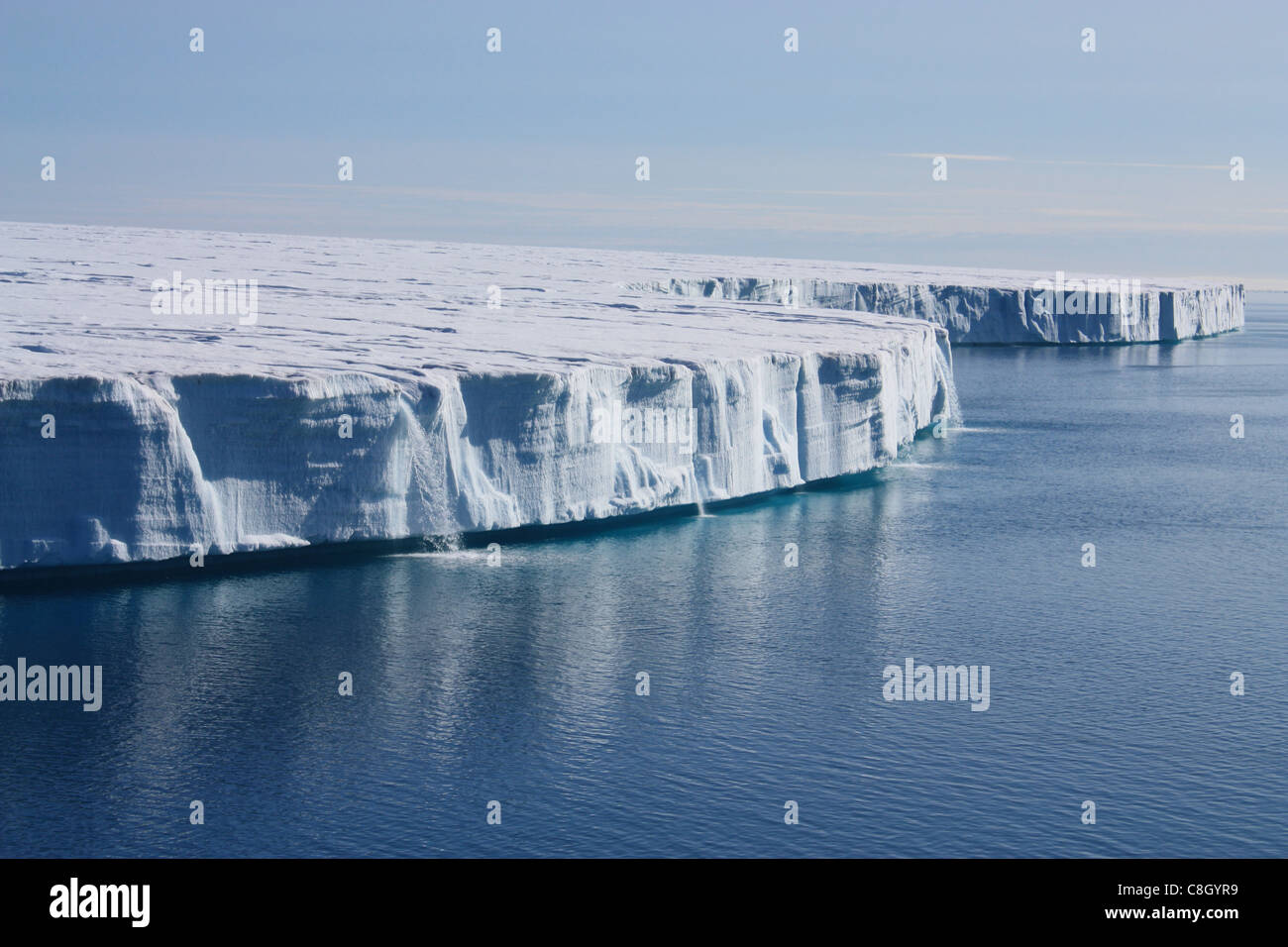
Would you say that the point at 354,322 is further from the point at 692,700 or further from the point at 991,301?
the point at 991,301

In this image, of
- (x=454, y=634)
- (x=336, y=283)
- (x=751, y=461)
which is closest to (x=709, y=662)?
(x=454, y=634)

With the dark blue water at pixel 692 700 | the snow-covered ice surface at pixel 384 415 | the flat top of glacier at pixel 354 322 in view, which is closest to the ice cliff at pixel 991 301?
the flat top of glacier at pixel 354 322

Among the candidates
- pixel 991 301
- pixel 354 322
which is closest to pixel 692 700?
pixel 354 322

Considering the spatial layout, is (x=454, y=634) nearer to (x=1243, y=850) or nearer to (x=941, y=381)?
(x=1243, y=850)

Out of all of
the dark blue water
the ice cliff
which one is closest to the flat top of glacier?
the dark blue water

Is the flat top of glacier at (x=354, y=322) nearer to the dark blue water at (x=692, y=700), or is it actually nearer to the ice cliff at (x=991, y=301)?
the dark blue water at (x=692, y=700)

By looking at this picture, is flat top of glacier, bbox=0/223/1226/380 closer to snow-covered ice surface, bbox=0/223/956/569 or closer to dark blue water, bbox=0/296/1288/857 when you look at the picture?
snow-covered ice surface, bbox=0/223/956/569
